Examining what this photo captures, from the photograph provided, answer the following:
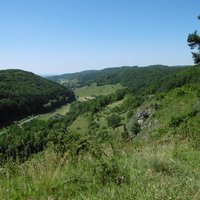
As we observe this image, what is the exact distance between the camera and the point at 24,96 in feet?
495

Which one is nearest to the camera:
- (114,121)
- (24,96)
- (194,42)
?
(194,42)

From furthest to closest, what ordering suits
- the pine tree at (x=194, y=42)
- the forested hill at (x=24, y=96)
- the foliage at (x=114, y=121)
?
the forested hill at (x=24, y=96)
the foliage at (x=114, y=121)
the pine tree at (x=194, y=42)

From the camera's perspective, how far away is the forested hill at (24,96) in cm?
13162

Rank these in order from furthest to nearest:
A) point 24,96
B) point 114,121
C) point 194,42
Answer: point 24,96
point 114,121
point 194,42

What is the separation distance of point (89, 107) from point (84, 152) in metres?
130

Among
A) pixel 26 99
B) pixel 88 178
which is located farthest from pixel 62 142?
pixel 26 99

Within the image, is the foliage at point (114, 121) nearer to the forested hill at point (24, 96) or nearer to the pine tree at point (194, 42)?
the forested hill at point (24, 96)

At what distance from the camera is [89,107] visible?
134750mm

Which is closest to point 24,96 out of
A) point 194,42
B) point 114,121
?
point 114,121

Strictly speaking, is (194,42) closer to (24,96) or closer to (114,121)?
(114,121)

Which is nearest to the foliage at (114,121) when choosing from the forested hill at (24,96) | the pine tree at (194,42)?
the forested hill at (24,96)

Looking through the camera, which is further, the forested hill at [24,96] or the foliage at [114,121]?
the forested hill at [24,96]

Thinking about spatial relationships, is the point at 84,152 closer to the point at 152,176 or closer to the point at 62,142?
the point at 62,142

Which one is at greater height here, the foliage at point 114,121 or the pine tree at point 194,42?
the pine tree at point 194,42
